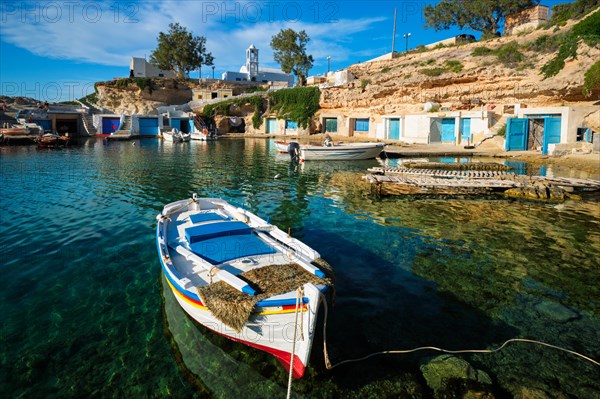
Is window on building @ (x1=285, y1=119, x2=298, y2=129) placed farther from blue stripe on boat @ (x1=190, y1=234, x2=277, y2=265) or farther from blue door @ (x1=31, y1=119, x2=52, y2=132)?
blue stripe on boat @ (x1=190, y1=234, x2=277, y2=265)

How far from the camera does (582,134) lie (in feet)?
89.0

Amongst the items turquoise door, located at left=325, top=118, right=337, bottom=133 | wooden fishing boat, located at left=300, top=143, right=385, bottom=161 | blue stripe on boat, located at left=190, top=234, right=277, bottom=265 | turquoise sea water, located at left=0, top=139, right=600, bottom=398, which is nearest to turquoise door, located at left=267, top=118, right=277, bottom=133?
turquoise door, located at left=325, top=118, right=337, bottom=133

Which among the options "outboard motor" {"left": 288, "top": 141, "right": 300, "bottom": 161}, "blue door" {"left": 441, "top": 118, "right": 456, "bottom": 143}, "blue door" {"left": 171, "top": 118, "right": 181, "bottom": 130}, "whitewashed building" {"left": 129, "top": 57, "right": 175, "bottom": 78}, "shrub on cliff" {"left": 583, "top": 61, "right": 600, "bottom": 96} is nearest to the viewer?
"shrub on cliff" {"left": 583, "top": 61, "right": 600, "bottom": 96}

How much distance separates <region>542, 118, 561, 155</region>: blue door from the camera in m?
27.7

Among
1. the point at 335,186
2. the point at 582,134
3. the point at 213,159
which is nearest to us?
the point at 335,186

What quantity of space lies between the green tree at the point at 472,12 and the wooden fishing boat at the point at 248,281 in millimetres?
58302

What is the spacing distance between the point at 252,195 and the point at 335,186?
4.79 meters

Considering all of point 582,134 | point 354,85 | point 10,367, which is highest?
point 354,85

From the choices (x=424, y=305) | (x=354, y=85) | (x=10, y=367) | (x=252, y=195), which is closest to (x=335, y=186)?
(x=252, y=195)

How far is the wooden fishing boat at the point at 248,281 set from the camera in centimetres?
500

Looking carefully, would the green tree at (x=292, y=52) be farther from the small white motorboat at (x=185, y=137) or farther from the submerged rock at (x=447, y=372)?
the submerged rock at (x=447, y=372)

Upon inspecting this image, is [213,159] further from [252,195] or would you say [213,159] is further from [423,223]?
[423,223]

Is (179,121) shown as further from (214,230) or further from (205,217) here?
(214,230)

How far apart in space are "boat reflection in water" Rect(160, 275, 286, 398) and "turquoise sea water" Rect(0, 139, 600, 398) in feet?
0.07
